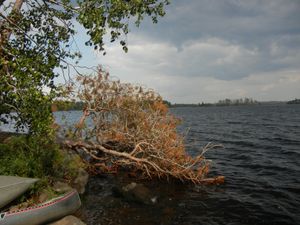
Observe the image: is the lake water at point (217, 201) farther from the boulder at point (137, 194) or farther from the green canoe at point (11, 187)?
the green canoe at point (11, 187)

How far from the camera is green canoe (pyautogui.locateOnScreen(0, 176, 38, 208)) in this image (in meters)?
9.20

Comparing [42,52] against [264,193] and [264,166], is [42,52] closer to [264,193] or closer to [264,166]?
[264,193]

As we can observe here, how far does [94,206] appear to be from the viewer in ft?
43.8

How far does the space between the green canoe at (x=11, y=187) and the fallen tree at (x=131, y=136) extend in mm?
7011

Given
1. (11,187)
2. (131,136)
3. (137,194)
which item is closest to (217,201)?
(137,194)

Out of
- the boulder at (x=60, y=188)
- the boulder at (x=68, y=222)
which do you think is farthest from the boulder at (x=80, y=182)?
the boulder at (x=68, y=222)

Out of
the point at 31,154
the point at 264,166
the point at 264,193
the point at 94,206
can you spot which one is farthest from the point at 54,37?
the point at 264,166

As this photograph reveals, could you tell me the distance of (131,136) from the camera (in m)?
17.6

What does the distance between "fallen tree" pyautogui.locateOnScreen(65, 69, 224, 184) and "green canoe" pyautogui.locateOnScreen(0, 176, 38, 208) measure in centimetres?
701

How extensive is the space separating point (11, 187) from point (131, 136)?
29.4 ft

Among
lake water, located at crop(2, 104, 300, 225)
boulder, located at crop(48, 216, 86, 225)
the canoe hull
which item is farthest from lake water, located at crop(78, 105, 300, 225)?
boulder, located at crop(48, 216, 86, 225)

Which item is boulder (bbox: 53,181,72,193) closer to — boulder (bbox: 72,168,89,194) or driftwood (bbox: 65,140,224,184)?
boulder (bbox: 72,168,89,194)

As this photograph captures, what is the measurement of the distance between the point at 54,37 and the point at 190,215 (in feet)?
32.9

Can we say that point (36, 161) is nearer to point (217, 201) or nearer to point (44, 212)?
point (44, 212)
